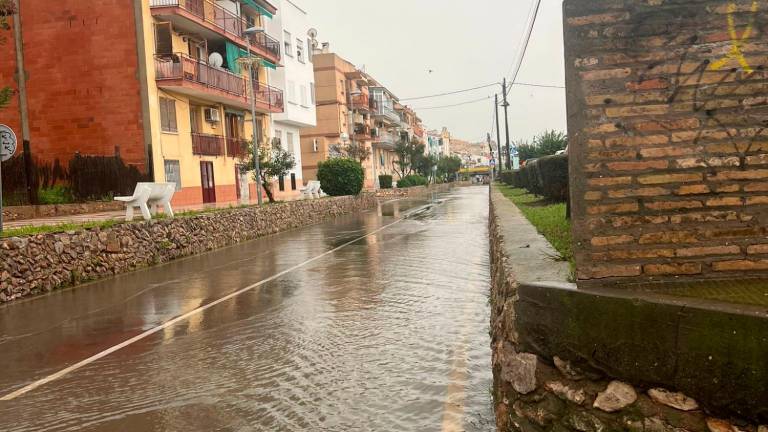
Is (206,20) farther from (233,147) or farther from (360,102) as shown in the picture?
(360,102)

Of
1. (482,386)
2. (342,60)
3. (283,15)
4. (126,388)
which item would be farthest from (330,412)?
(342,60)

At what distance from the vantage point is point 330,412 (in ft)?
14.6

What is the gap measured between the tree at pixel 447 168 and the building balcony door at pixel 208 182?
75.0m

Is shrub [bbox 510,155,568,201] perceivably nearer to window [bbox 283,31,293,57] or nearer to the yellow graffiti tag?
the yellow graffiti tag

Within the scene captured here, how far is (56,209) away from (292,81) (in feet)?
80.8

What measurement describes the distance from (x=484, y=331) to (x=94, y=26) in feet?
85.8

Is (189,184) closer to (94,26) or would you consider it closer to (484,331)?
(94,26)

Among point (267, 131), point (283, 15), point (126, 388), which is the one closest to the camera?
point (126, 388)

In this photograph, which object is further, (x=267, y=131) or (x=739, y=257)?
(x=267, y=131)

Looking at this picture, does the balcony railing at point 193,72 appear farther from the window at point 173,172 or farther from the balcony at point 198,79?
the window at point 173,172

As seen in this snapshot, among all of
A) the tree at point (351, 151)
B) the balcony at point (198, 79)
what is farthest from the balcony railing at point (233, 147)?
the tree at point (351, 151)

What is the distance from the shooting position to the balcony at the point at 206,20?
92.3ft

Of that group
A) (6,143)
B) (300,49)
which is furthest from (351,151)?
(6,143)

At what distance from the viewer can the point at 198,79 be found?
29734 mm
